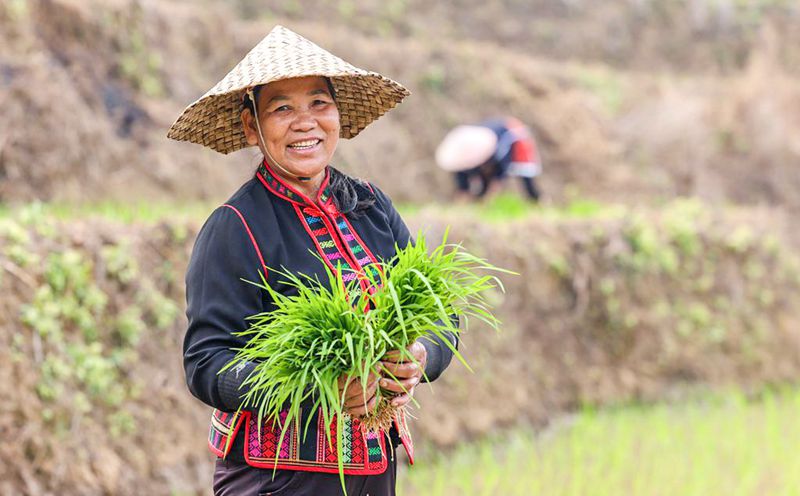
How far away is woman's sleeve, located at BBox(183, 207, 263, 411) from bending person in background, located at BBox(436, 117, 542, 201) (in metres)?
6.75

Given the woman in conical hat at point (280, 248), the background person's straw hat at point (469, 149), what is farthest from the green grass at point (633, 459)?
the woman in conical hat at point (280, 248)

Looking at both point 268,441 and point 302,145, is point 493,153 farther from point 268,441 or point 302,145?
point 268,441

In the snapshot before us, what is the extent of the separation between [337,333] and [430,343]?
0.85 ft

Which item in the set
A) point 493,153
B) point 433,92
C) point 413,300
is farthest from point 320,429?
point 433,92

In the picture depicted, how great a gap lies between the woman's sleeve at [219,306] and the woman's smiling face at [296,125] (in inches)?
7.9

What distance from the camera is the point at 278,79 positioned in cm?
212

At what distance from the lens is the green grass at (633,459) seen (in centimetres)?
524

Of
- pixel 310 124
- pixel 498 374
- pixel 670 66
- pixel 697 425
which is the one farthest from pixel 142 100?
pixel 670 66

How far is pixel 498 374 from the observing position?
6.61 meters

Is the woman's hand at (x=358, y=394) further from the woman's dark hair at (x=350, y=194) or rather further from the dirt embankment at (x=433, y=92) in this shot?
the dirt embankment at (x=433, y=92)

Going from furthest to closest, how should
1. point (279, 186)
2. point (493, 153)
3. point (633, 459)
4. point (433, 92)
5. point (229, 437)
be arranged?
point (433, 92)
point (493, 153)
point (633, 459)
point (279, 186)
point (229, 437)

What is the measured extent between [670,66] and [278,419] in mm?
14301

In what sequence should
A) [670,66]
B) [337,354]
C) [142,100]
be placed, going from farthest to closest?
[670,66], [142,100], [337,354]

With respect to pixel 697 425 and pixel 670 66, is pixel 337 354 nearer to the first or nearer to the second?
pixel 697 425
